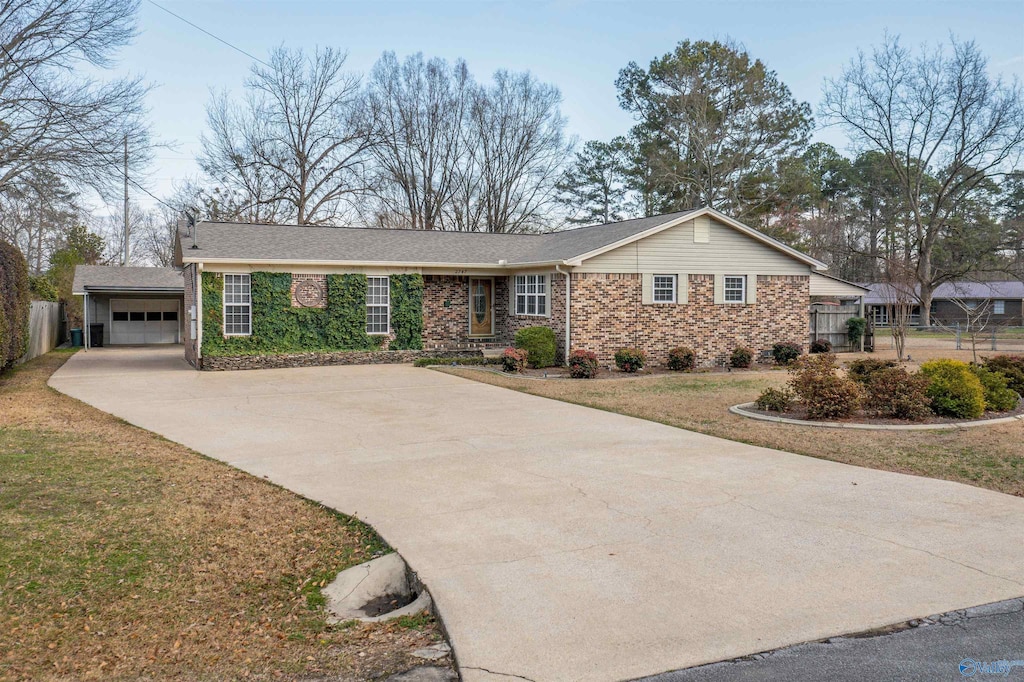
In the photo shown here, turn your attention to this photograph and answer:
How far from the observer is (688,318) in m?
20.1

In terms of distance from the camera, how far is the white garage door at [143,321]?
101 ft

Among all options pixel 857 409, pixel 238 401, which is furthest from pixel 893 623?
pixel 238 401

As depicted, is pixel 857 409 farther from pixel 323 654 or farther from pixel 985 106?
pixel 985 106

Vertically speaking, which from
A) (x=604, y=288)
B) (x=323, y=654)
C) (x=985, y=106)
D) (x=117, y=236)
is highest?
(x=985, y=106)

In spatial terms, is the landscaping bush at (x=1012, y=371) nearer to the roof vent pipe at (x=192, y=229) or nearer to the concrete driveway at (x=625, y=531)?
the concrete driveway at (x=625, y=531)

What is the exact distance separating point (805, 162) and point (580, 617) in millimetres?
36567

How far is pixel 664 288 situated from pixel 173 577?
16414 mm

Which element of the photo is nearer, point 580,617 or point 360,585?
point 580,617

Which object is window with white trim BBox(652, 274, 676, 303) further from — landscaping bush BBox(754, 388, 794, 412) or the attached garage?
the attached garage

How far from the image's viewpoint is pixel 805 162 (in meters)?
36.8

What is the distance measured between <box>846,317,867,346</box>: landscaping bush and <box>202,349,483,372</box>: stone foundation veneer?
12162mm

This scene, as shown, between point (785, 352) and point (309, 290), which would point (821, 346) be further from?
point (309, 290)

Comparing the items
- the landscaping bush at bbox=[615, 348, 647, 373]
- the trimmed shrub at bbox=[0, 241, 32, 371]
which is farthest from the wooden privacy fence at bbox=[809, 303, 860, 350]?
the trimmed shrub at bbox=[0, 241, 32, 371]

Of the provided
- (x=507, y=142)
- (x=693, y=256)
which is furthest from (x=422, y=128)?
(x=693, y=256)
